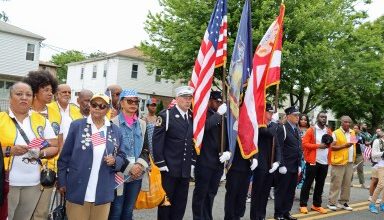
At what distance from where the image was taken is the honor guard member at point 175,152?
5656 mm

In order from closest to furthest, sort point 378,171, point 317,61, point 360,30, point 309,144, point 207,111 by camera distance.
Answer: point 207,111, point 309,144, point 378,171, point 317,61, point 360,30

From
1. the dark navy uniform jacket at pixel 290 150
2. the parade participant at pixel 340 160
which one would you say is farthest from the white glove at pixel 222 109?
the parade participant at pixel 340 160

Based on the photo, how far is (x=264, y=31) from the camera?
19.3m

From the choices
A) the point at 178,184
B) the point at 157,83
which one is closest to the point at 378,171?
the point at 178,184

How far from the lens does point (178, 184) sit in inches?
228

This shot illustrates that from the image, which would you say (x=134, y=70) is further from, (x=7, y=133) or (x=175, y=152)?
(x=7, y=133)

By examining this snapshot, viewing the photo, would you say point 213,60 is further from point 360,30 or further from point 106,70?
point 106,70

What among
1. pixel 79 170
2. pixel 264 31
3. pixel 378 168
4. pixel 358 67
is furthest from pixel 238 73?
pixel 358 67

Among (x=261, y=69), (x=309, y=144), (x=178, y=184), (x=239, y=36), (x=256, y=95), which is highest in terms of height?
(x=239, y=36)

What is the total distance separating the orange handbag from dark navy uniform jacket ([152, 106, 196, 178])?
1.25ft

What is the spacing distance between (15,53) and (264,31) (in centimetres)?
1879

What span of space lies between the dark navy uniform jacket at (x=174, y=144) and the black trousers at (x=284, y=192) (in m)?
2.58

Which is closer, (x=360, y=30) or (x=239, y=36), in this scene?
(x=239, y=36)

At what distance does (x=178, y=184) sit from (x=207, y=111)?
141cm
